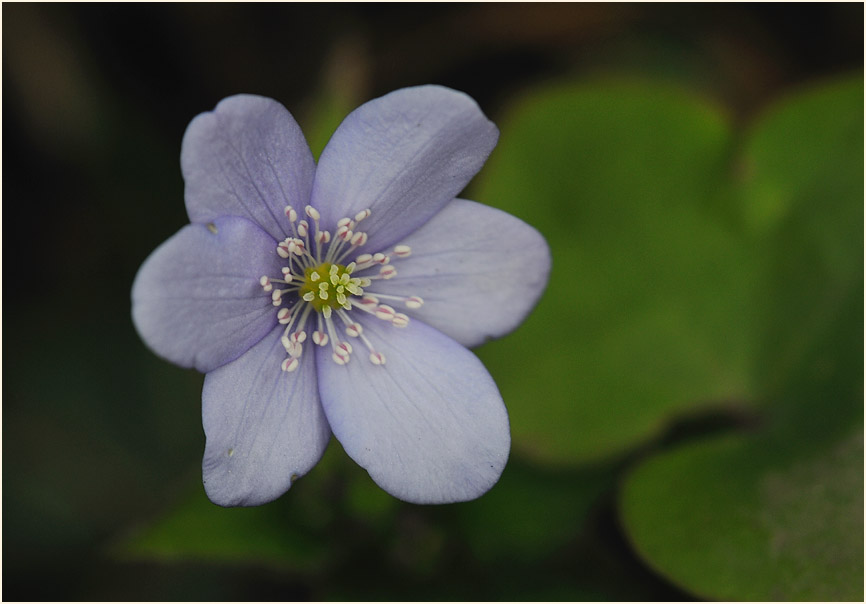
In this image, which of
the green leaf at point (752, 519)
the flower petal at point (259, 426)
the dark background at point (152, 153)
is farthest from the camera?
the dark background at point (152, 153)

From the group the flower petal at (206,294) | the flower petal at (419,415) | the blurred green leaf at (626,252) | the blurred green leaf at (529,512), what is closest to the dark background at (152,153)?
the blurred green leaf at (529,512)

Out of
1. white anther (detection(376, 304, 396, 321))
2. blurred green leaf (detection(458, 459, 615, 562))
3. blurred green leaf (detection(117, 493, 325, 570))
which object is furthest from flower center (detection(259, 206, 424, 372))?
blurred green leaf (detection(458, 459, 615, 562))

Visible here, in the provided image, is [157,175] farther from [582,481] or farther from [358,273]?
[582,481]

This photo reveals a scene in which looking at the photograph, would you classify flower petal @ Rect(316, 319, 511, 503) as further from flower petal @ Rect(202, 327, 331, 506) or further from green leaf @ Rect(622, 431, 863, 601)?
green leaf @ Rect(622, 431, 863, 601)

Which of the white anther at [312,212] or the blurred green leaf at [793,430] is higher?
the white anther at [312,212]

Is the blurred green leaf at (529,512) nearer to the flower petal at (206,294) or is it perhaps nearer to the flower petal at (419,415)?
the flower petal at (419,415)

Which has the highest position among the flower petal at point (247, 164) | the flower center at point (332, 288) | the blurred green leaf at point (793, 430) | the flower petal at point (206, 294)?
the flower petal at point (247, 164)

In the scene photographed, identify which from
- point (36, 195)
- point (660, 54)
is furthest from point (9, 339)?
point (660, 54)
